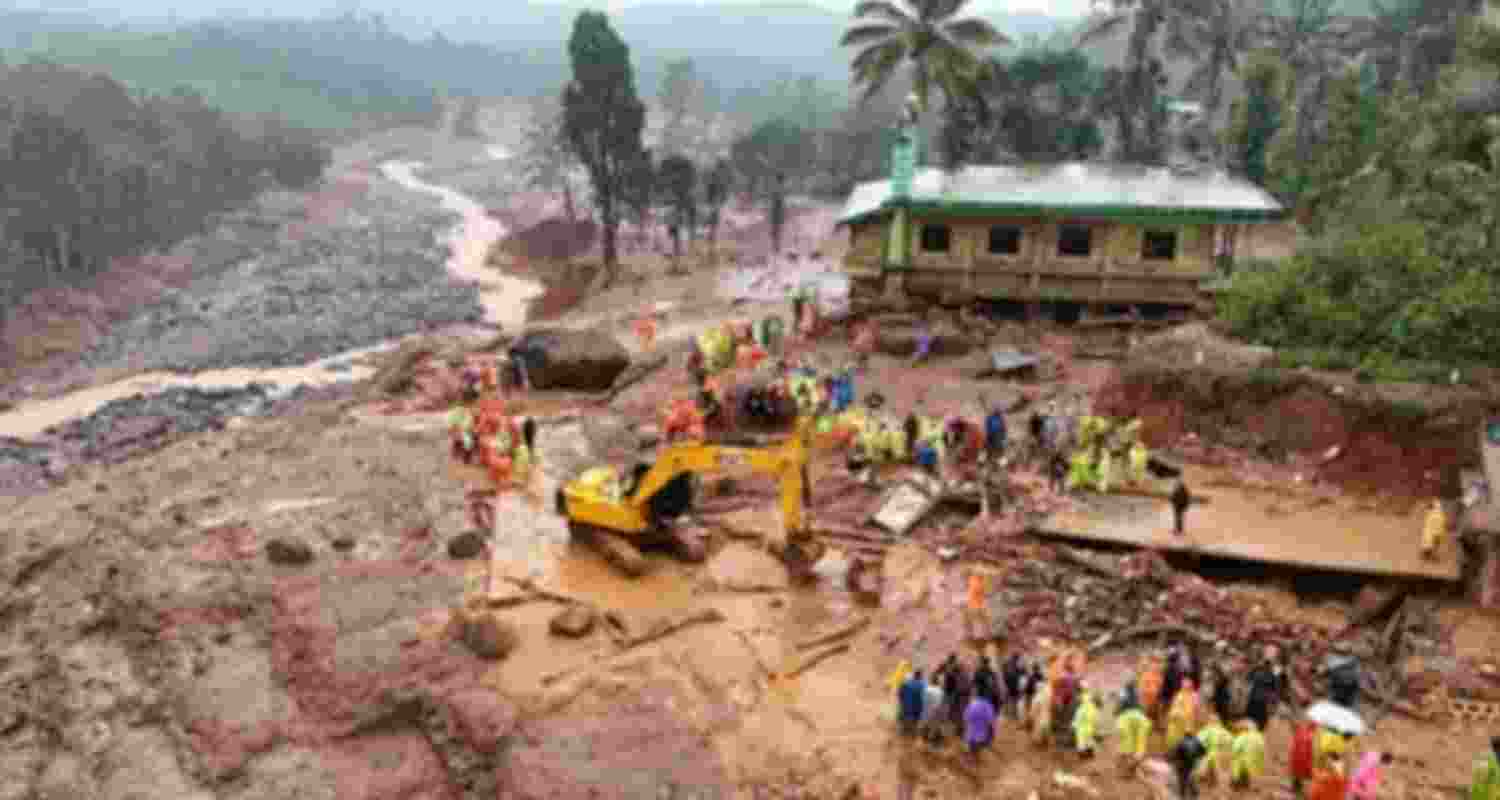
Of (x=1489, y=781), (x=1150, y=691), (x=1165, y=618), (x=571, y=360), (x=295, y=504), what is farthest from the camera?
(x=571, y=360)

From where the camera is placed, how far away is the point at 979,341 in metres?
35.4

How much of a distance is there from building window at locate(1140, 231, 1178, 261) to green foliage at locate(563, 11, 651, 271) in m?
26.0

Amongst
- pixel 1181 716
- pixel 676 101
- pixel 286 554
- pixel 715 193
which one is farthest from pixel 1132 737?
pixel 676 101

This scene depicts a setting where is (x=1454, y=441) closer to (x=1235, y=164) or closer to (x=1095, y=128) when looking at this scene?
(x=1235, y=164)

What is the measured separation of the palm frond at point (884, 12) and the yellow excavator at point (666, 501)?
2455 centimetres

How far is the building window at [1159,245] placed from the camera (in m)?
35.8

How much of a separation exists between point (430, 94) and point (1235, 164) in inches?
5315

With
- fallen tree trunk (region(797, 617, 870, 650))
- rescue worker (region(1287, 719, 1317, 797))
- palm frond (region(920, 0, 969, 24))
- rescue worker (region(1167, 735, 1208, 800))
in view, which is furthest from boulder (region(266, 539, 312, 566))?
palm frond (region(920, 0, 969, 24))

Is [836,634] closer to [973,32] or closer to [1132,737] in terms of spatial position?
[1132,737]

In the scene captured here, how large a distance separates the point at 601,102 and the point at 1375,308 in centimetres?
3458

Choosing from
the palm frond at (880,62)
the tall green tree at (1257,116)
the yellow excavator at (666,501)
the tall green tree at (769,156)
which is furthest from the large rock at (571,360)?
the tall green tree at (769,156)

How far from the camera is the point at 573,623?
20.7m

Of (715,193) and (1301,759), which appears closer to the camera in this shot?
(1301,759)

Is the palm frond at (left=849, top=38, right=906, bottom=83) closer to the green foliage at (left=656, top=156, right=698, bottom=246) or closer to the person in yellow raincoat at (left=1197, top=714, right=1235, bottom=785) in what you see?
the green foliage at (left=656, top=156, right=698, bottom=246)
